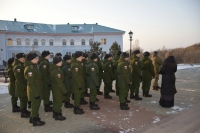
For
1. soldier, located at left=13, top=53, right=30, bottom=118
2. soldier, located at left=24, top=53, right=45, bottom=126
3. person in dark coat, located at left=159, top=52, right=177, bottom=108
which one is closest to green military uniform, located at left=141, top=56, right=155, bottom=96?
person in dark coat, located at left=159, top=52, right=177, bottom=108

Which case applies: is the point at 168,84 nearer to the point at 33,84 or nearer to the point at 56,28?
the point at 33,84

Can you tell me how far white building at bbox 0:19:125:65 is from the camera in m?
38.8

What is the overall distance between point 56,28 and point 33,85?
39.3 meters

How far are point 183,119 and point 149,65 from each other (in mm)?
3446

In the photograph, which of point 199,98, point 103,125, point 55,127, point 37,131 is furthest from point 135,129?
point 199,98

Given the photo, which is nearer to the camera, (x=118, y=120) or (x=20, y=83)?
(x=118, y=120)

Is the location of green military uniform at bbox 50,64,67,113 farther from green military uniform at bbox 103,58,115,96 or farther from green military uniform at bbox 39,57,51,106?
green military uniform at bbox 103,58,115,96

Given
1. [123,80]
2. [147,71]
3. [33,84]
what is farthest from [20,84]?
[147,71]

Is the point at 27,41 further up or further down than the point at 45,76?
further up

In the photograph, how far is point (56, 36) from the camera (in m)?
42.1

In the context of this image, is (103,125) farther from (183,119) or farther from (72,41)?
(72,41)

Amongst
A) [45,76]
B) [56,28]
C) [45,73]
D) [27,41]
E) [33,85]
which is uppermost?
[56,28]

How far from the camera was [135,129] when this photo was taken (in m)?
5.43

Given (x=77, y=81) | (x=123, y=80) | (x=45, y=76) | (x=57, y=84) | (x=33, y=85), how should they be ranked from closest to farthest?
(x=33, y=85)
(x=57, y=84)
(x=77, y=81)
(x=45, y=76)
(x=123, y=80)
